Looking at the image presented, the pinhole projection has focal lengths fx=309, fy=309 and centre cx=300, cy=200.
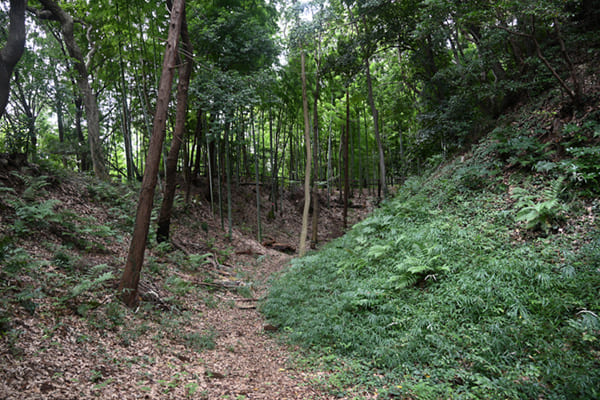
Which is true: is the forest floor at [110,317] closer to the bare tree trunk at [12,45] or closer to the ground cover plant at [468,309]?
the ground cover plant at [468,309]

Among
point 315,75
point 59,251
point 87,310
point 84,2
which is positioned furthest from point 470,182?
point 84,2

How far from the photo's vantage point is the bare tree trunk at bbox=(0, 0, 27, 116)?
16.1 feet

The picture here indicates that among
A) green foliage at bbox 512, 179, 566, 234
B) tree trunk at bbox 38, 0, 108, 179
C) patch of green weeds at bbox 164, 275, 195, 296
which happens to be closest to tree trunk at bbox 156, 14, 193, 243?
patch of green weeds at bbox 164, 275, 195, 296

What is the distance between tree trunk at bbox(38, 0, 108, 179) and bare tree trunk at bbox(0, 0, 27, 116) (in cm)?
587

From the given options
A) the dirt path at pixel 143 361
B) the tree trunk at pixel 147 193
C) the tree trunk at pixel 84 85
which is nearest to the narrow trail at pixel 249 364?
the dirt path at pixel 143 361

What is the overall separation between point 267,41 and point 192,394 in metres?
11.5

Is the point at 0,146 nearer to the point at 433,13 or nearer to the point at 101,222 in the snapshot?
the point at 101,222

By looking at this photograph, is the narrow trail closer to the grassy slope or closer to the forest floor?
the forest floor

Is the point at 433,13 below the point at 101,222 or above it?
above

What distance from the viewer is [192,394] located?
3.13 meters

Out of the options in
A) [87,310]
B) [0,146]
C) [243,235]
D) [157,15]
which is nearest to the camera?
[87,310]

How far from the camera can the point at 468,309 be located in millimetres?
4023

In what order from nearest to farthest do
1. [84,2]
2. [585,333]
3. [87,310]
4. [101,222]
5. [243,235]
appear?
Result: [585,333] → [87,310] → [101,222] → [84,2] → [243,235]

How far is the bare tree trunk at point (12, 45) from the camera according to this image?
4918 mm
